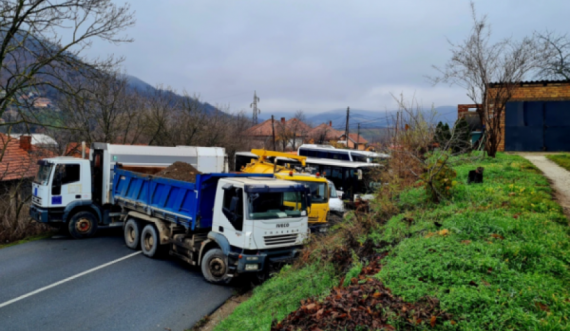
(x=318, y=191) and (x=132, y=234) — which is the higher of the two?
(x=318, y=191)

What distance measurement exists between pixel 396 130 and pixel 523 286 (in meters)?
7.98

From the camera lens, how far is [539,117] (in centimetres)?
1723

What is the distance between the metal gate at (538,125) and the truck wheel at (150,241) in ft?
51.2

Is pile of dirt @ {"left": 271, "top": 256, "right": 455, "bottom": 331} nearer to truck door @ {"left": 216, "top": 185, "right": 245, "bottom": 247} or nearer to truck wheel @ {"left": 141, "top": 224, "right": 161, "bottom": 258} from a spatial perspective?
truck door @ {"left": 216, "top": 185, "right": 245, "bottom": 247}

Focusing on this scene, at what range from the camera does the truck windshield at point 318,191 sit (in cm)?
1325

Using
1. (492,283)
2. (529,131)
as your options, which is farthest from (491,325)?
(529,131)

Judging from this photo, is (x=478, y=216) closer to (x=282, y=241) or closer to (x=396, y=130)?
(x=282, y=241)

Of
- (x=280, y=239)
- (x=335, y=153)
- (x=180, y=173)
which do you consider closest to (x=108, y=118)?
(x=180, y=173)

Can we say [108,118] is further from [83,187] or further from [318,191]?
[318,191]

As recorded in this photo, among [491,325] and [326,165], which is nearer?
[491,325]

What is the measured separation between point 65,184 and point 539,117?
19.4 m

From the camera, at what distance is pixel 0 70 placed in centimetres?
1219

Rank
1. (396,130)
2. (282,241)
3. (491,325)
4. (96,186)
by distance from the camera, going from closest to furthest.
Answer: (491,325) < (282,241) < (396,130) < (96,186)

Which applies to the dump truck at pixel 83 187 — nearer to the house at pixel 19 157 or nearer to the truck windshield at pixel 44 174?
the truck windshield at pixel 44 174
